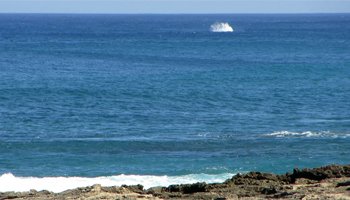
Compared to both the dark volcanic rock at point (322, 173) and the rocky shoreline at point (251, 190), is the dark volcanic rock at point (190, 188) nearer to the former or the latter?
the rocky shoreline at point (251, 190)

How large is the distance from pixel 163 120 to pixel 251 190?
78.2 ft

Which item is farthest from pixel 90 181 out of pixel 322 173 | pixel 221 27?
pixel 221 27

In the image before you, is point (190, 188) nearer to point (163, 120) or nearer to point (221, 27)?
point (163, 120)

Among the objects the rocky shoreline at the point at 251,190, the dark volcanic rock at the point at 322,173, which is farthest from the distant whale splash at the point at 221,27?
the rocky shoreline at the point at 251,190

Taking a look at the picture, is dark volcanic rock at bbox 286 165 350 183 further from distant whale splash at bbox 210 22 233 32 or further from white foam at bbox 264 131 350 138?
distant whale splash at bbox 210 22 233 32

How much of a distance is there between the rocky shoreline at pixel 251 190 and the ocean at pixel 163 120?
8.52m

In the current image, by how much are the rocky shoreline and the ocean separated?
852cm

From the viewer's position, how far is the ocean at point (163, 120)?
102ft

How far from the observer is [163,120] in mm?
41344

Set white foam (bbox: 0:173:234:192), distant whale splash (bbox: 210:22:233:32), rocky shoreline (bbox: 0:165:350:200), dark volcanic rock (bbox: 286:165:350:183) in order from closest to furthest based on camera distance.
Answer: rocky shoreline (bbox: 0:165:350:200), dark volcanic rock (bbox: 286:165:350:183), white foam (bbox: 0:173:234:192), distant whale splash (bbox: 210:22:233:32)

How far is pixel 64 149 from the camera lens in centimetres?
3438

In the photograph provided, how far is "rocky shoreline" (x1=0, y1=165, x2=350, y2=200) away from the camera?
16891mm

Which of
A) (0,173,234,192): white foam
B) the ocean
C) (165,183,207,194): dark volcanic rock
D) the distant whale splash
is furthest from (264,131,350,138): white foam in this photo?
the distant whale splash

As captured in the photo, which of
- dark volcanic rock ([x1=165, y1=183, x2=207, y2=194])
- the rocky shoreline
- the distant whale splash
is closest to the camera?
the rocky shoreline
